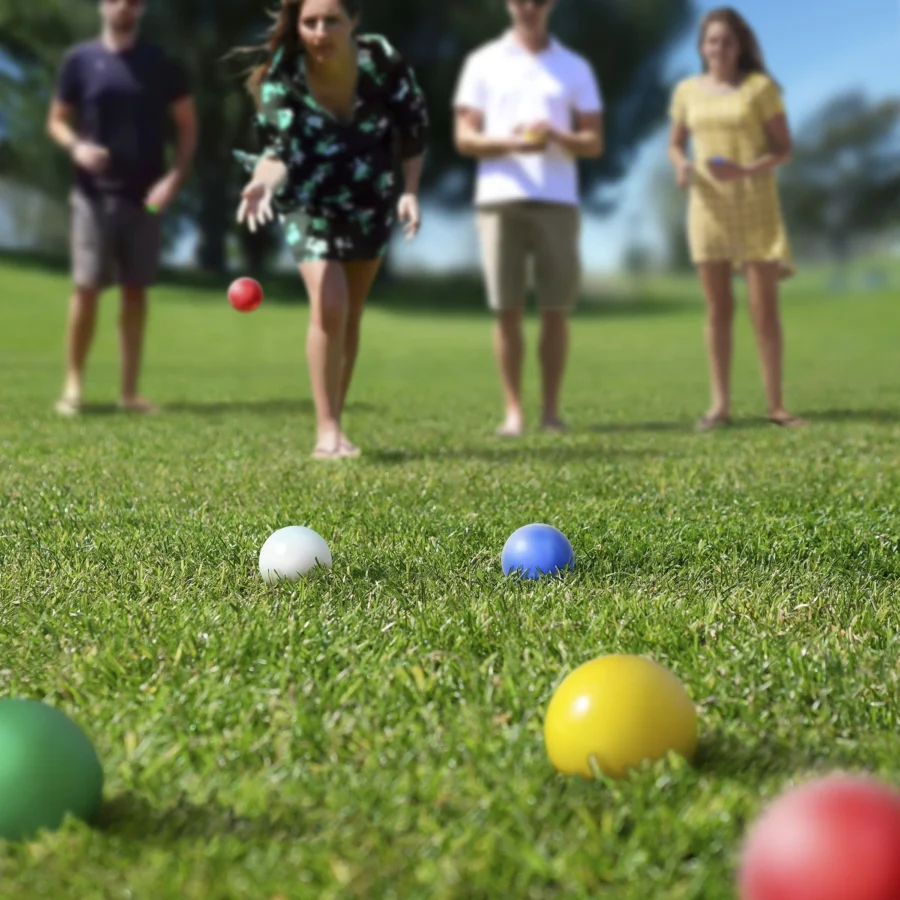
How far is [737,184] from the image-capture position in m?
6.76

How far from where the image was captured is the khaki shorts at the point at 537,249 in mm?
6586

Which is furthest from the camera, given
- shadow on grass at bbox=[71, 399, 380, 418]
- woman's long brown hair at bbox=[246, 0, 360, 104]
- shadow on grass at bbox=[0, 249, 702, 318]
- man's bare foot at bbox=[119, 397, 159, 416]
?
shadow on grass at bbox=[0, 249, 702, 318]

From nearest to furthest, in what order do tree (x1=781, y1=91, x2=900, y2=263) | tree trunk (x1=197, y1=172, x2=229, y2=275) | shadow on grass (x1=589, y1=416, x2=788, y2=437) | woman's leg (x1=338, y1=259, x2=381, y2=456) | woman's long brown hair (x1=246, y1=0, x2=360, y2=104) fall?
woman's long brown hair (x1=246, y1=0, x2=360, y2=104), woman's leg (x1=338, y1=259, x2=381, y2=456), shadow on grass (x1=589, y1=416, x2=788, y2=437), tree trunk (x1=197, y1=172, x2=229, y2=275), tree (x1=781, y1=91, x2=900, y2=263)

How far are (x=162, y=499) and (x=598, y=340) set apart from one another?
19731mm

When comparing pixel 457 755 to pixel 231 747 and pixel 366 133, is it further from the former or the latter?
pixel 366 133

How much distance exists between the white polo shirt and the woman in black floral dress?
104cm

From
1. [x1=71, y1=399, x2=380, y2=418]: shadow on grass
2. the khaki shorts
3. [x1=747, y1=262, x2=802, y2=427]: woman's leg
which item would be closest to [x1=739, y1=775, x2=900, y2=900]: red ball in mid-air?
the khaki shorts

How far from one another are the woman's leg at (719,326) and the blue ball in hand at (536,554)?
386 centimetres

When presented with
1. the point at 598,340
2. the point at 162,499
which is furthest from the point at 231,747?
the point at 598,340

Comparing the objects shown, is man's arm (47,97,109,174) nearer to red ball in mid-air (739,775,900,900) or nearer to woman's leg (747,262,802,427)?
woman's leg (747,262,802,427)

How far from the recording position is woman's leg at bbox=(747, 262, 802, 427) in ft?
22.4

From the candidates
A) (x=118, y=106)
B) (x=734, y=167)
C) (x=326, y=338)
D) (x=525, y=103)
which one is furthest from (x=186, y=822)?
(x=118, y=106)

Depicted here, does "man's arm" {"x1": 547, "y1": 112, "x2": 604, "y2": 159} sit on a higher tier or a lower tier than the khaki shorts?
higher

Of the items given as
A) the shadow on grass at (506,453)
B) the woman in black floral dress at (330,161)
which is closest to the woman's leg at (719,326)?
the shadow on grass at (506,453)
